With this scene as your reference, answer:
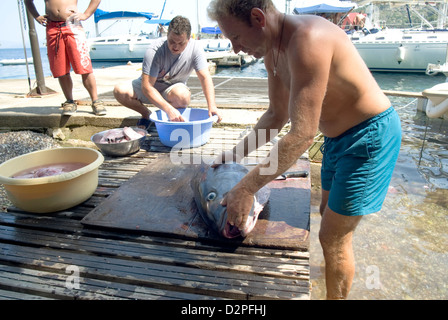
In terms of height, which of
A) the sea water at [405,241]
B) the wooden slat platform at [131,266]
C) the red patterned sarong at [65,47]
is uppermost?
the red patterned sarong at [65,47]

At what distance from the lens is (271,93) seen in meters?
2.45

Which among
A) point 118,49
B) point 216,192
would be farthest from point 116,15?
point 216,192

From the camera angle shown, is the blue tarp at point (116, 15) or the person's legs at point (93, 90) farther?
the blue tarp at point (116, 15)

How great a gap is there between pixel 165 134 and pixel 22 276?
2521 millimetres

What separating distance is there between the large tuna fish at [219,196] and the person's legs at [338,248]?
0.53 meters

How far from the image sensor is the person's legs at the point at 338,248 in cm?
204

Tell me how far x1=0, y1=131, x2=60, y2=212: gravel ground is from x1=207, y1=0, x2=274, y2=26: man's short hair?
13.8 feet

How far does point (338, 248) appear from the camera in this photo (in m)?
2.09

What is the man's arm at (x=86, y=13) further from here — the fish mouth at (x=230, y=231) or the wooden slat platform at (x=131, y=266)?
the fish mouth at (x=230, y=231)

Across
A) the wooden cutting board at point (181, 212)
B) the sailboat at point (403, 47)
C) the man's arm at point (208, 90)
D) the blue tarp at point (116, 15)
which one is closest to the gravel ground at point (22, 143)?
the wooden cutting board at point (181, 212)

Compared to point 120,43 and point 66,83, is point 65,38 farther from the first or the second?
point 120,43

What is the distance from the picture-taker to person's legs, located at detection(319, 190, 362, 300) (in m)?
2.04

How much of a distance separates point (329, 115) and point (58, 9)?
4.73 m

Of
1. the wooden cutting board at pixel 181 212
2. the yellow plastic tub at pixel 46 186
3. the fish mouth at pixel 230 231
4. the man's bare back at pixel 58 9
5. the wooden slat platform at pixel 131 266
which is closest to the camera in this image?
the wooden slat platform at pixel 131 266
